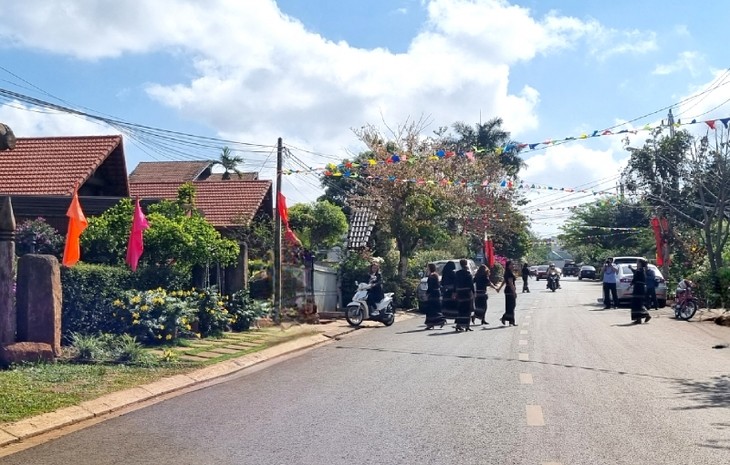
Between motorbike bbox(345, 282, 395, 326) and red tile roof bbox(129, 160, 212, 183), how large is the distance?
27554mm

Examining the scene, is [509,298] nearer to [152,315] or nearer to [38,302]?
[152,315]

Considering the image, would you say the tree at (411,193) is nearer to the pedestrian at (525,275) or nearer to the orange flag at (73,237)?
the pedestrian at (525,275)

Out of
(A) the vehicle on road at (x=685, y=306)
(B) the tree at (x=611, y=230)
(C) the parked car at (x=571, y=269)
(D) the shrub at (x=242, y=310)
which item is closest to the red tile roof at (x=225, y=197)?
(D) the shrub at (x=242, y=310)

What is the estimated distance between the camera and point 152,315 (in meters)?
14.4

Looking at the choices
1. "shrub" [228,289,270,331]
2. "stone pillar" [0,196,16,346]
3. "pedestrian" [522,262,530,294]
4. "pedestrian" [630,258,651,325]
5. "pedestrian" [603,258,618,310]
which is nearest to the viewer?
"stone pillar" [0,196,16,346]

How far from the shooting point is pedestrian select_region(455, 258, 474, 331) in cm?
1903

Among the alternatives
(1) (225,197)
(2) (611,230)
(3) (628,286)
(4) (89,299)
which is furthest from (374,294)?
(2) (611,230)

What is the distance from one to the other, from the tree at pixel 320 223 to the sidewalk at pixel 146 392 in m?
18.9

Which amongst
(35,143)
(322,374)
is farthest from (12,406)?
(35,143)

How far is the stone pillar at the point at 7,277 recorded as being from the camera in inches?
453

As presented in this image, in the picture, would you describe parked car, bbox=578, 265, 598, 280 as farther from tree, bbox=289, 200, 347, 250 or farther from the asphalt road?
the asphalt road

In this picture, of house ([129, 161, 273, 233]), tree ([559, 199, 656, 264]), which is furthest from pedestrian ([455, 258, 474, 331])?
tree ([559, 199, 656, 264])

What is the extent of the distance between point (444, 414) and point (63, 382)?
518 centimetres

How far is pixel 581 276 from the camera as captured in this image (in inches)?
2822
